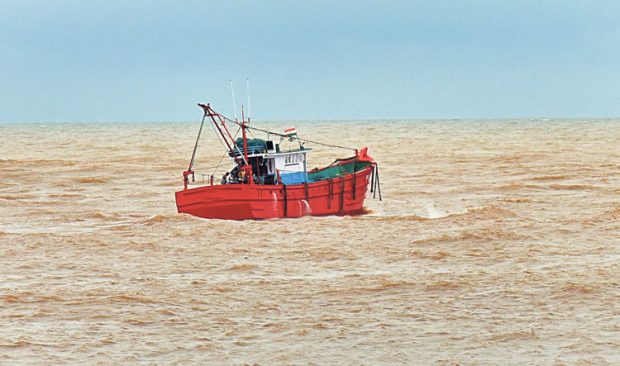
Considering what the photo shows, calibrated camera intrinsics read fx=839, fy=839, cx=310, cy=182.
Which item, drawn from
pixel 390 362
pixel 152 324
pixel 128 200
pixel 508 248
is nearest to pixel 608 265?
pixel 508 248

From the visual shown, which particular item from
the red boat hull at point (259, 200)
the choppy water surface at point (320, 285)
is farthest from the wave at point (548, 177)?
the red boat hull at point (259, 200)

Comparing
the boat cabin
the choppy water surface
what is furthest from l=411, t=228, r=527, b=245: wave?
the boat cabin

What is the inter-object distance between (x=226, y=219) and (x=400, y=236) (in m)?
6.79

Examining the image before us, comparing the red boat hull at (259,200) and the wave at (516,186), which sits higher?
the red boat hull at (259,200)

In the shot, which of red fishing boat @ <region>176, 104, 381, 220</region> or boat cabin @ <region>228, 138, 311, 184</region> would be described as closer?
red fishing boat @ <region>176, 104, 381, 220</region>

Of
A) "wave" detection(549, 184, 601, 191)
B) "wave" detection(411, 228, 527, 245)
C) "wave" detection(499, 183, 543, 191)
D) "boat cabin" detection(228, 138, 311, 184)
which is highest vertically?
"boat cabin" detection(228, 138, 311, 184)

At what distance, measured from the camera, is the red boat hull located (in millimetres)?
28969

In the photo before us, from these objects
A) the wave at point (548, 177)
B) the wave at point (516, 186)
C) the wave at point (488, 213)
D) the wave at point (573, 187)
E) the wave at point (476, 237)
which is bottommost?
the wave at point (548, 177)

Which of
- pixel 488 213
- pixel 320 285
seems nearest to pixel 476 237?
pixel 488 213

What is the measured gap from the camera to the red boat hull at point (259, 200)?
29.0 metres

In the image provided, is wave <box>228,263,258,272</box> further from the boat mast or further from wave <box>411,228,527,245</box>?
the boat mast

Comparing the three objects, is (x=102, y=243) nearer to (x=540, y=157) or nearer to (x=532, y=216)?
(x=532, y=216)

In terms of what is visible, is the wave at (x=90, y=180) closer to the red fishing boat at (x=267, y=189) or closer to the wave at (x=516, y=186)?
the red fishing boat at (x=267, y=189)

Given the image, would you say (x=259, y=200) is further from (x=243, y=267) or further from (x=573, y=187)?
(x=573, y=187)
